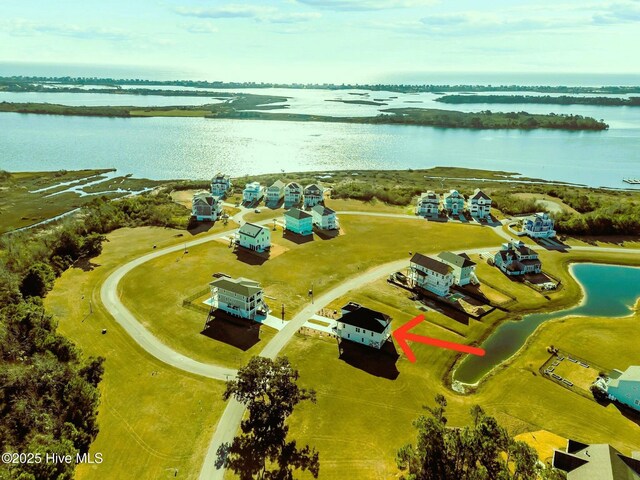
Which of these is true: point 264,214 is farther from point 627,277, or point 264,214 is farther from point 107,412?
point 627,277

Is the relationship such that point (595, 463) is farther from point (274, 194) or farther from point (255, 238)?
point (274, 194)

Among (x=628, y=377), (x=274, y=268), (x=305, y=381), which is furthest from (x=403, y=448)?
(x=274, y=268)

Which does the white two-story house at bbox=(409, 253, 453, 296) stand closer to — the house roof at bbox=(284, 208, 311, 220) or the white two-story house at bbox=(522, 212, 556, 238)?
the house roof at bbox=(284, 208, 311, 220)

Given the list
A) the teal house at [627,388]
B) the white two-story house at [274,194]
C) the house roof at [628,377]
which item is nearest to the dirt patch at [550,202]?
the house roof at [628,377]

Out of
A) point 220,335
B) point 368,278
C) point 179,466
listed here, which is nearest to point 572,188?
point 368,278

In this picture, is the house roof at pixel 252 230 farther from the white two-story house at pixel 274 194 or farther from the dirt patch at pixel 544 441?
the dirt patch at pixel 544 441

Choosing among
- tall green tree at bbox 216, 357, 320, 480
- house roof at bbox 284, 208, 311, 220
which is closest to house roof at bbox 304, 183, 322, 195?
house roof at bbox 284, 208, 311, 220
